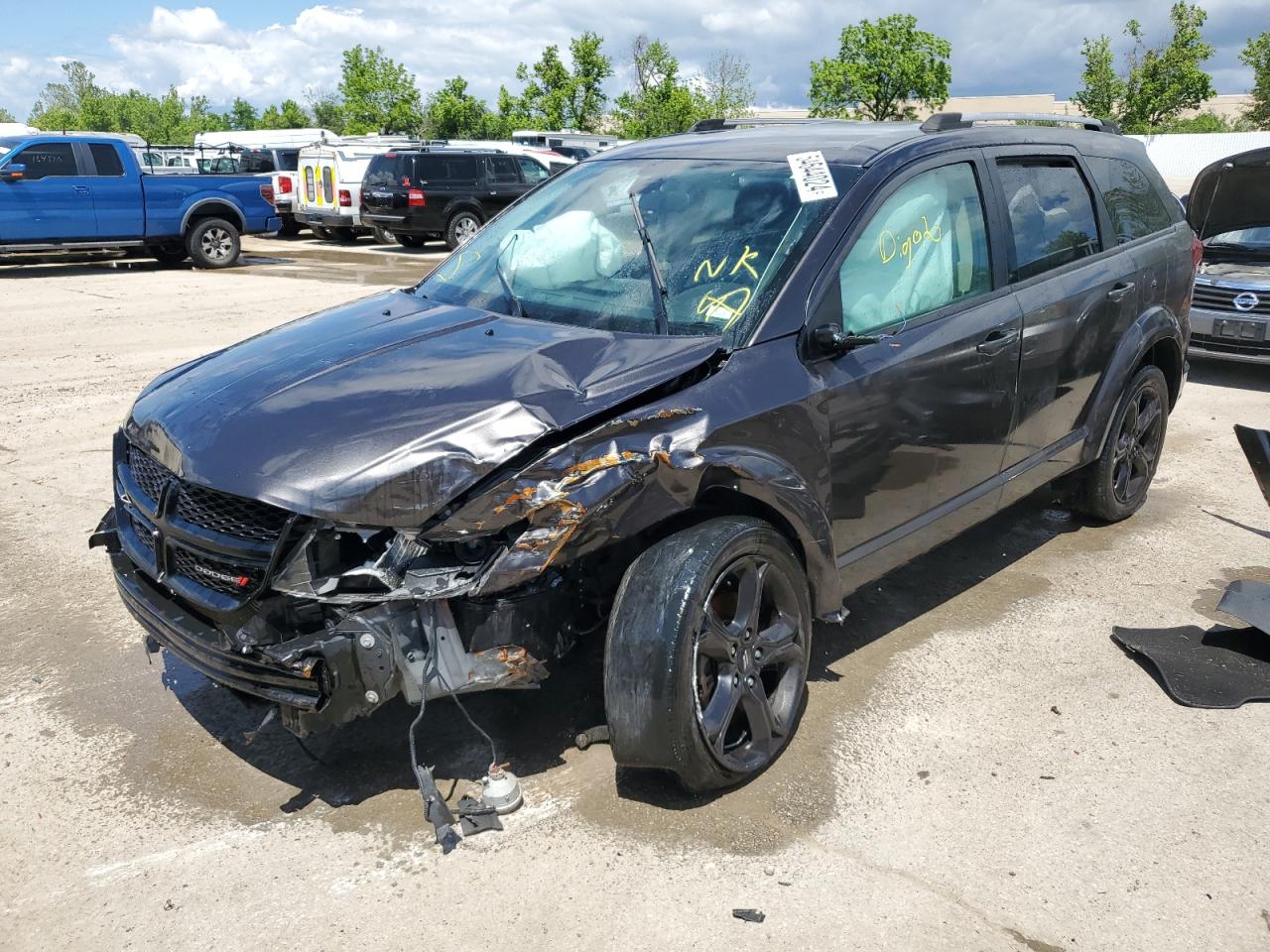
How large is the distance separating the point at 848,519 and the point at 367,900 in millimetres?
1893

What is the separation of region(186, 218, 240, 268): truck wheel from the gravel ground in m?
13.4

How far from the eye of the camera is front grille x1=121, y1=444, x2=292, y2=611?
288 centimetres

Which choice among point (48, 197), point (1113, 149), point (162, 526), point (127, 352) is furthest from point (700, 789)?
point (48, 197)

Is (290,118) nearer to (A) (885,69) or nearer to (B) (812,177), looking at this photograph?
(A) (885,69)

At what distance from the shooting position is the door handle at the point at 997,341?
405 centimetres

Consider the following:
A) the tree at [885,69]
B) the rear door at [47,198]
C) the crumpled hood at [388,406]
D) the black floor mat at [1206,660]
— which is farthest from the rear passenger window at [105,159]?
the tree at [885,69]

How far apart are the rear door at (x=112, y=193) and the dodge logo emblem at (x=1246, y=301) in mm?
14697

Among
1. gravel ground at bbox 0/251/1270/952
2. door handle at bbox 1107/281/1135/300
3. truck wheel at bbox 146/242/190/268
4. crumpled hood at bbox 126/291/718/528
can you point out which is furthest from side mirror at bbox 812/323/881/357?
truck wheel at bbox 146/242/190/268

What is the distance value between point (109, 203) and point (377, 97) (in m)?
39.0

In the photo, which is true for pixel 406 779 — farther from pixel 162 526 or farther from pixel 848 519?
pixel 848 519

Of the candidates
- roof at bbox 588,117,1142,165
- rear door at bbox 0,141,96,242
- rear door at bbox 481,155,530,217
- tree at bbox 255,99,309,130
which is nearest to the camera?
roof at bbox 588,117,1142,165

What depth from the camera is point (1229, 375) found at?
930cm

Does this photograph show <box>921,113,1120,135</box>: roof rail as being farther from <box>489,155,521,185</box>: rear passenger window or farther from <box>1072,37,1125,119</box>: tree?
<box>1072,37,1125,119</box>: tree

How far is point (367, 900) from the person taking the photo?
2814mm
